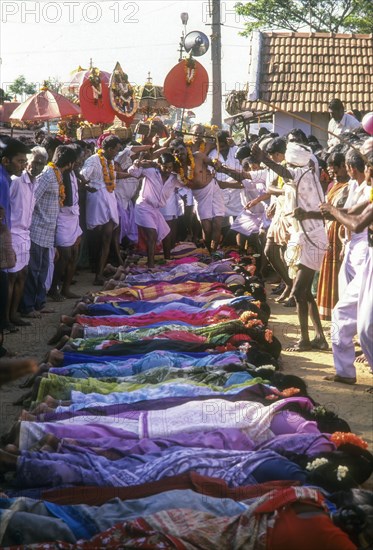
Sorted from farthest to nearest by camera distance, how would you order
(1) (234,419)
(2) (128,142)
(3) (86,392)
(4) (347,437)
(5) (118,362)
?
1. (2) (128,142)
2. (5) (118,362)
3. (3) (86,392)
4. (1) (234,419)
5. (4) (347,437)

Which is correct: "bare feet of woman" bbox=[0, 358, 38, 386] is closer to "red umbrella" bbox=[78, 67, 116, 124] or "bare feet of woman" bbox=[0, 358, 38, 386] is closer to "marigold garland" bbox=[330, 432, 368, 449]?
"marigold garland" bbox=[330, 432, 368, 449]

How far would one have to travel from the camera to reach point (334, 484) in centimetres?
447

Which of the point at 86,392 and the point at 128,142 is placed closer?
the point at 86,392

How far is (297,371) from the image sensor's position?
7652 millimetres

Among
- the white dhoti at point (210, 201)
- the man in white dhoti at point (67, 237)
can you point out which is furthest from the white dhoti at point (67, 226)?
the white dhoti at point (210, 201)

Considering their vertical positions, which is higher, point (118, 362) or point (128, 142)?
point (128, 142)

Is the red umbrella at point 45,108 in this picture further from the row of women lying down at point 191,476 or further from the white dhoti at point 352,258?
the row of women lying down at point 191,476

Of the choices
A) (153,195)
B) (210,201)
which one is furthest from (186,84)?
(153,195)

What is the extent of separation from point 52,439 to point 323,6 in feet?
95.8

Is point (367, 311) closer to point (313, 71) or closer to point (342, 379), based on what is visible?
point (342, 379)

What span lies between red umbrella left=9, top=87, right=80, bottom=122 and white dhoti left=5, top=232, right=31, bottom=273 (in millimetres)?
Result: 8278

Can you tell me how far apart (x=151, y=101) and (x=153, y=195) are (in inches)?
445

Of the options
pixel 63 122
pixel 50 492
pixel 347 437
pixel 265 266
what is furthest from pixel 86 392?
pixel 63 122

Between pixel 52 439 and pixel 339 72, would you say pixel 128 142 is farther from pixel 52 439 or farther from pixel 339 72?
pixel 52 439
